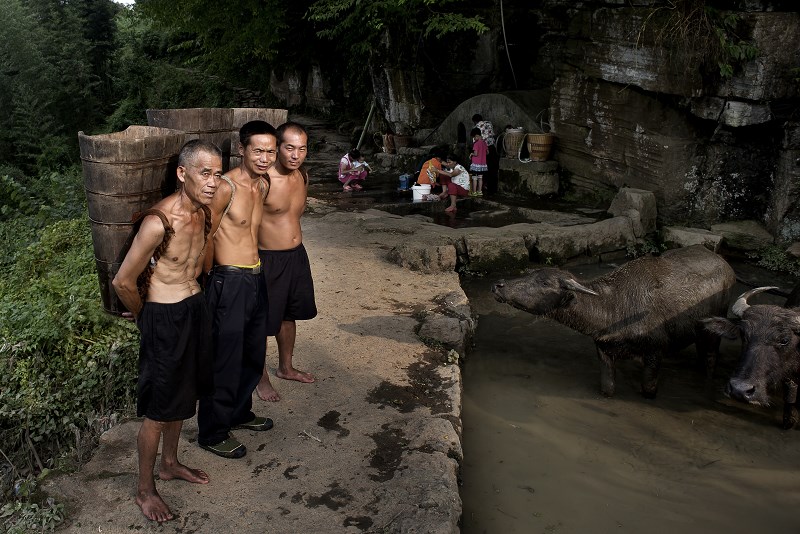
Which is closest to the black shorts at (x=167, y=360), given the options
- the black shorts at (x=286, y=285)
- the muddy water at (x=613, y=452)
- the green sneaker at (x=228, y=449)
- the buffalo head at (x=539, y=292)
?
the green sneaker at (x=228, y=449)

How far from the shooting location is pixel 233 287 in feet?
12.9

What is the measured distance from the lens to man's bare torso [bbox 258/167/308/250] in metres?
4.48

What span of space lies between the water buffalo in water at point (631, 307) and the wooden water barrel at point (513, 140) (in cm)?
623

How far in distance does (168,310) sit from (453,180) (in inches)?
313

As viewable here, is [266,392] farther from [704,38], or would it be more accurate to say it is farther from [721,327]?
[704,38]

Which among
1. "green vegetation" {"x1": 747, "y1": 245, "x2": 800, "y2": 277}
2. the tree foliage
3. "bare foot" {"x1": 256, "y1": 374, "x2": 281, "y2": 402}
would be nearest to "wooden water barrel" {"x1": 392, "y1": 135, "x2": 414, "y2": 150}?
the tree foliage

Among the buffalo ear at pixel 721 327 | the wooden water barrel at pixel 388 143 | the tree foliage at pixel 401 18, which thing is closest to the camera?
the buffalo ear at pixel 721 327

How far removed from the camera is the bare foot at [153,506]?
130 inches

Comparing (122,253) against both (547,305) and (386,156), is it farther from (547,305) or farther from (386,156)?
(386,156)

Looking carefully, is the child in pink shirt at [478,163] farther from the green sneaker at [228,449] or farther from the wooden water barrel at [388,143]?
the green sneaker at [228,449]

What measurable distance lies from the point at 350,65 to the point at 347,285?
40.6 ft

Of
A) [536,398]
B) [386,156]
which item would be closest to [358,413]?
[536,398]

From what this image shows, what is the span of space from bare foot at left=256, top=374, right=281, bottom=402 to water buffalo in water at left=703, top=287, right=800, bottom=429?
325 centimetres

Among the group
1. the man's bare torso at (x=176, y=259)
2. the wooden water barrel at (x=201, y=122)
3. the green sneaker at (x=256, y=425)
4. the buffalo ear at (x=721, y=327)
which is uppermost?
the wooden water barrel at (x=201, y=122)
